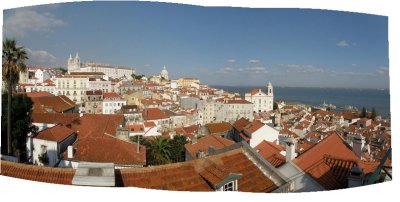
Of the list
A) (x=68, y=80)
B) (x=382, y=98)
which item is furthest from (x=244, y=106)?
(x=68, y=80)

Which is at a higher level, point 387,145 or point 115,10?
point 115,10

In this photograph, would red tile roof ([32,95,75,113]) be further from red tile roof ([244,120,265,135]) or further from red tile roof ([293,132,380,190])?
red tile roof ([293,132,380,190])

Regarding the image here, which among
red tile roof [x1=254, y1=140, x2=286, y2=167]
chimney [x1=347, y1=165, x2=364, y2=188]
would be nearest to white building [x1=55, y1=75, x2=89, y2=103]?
red tile roof [x1=254, y1=140, x2=286, y2=167]

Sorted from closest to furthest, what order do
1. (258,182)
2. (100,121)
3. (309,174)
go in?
(258,182), (309,174), (100,121)

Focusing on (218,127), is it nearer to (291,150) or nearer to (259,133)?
(259,133)

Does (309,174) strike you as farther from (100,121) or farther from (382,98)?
(100,121)

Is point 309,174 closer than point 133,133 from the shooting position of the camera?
Yes

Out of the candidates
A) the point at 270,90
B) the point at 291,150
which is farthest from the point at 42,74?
the point at 291,150

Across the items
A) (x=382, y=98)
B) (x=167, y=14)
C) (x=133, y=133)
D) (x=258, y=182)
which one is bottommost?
(x=258, y=182)
